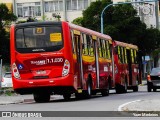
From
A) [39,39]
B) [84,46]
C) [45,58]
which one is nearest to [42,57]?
[45,58]

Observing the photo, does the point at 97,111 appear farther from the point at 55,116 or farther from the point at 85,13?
the point at 85,13

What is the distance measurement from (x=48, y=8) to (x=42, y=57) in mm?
60175

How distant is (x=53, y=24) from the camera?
81.5ft

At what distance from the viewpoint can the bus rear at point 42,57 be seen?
24.6m

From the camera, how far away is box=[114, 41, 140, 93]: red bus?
35219mm

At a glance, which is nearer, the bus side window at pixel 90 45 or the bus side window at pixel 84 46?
the bus side window at pixel 84 46

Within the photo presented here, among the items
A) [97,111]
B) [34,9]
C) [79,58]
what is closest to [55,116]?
[97,111]

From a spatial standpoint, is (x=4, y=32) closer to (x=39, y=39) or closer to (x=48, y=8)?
(x=48, y=8)

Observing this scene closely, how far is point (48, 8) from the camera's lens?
8438 cm

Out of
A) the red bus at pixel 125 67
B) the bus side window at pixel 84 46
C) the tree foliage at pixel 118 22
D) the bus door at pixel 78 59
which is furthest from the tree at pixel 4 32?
the bus door at pixel 78 59

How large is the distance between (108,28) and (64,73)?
42.3 metres

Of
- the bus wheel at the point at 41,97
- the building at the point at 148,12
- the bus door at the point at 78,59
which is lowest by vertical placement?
the bus wheel at the point at 41,97

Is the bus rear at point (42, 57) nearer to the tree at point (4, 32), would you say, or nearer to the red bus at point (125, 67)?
the red bus at point (125, 67)

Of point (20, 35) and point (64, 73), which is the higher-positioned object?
point (20, 35)
